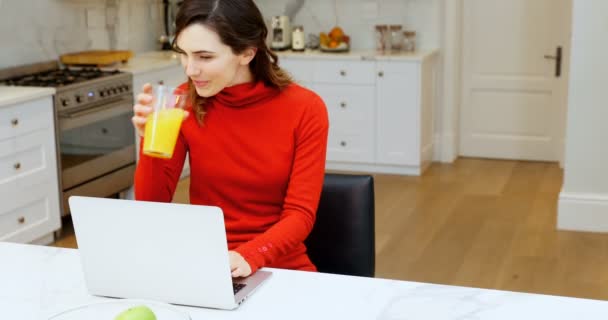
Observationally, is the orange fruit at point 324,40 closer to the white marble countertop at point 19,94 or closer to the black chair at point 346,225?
the white marble countertop at point 19,94

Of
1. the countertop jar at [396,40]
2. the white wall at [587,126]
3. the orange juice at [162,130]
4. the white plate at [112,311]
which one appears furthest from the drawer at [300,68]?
the white plate at [112,311]

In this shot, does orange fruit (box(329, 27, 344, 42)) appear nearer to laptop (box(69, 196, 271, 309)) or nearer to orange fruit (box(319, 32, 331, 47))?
orange fruit (box(319, 32, 331, 47))

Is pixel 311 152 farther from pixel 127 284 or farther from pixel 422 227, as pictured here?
pixel 422 227

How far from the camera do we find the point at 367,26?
6.13 meters

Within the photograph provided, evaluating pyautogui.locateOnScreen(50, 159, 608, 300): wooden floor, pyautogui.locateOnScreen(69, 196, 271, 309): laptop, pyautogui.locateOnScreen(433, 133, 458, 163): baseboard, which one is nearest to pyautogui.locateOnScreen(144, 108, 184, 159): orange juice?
pyautogui.locateOnScreen(69, 196, 271, 309): laptop

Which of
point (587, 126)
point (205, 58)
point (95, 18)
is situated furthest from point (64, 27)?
point (205, 58)

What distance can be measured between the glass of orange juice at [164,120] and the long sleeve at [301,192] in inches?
12.4

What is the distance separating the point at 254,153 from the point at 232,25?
319mm

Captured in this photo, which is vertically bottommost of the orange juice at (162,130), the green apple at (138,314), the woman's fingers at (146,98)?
the green apple at (138,314)

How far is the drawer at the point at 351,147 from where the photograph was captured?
5.82 metres

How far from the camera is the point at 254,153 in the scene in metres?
2.08

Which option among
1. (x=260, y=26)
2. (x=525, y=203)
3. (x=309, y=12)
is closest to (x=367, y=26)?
(x=309, y=12)

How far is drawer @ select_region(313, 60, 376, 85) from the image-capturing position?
567cm

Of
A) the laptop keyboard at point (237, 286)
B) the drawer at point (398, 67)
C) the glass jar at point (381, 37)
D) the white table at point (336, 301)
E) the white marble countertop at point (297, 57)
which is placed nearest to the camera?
the white table at point (336, 301)
